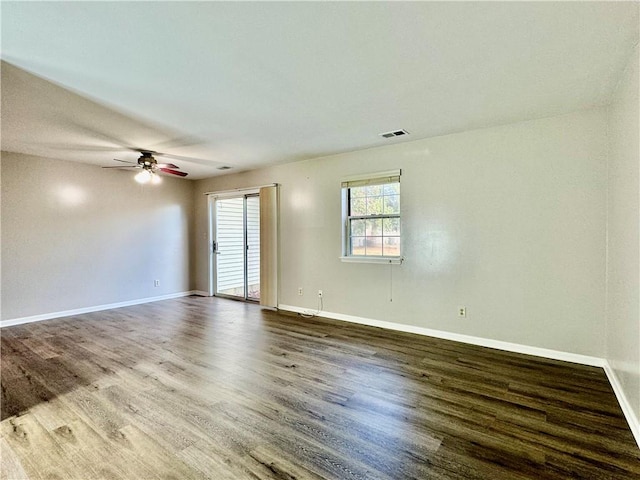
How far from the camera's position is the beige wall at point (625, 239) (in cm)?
205

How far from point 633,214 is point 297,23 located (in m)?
2.54

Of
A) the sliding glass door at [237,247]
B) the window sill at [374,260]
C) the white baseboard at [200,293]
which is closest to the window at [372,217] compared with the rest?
the window sill at [374,260]

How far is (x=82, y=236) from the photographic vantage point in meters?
5.33

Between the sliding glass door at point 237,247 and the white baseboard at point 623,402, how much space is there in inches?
205

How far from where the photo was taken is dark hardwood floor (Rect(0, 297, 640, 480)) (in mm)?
1744

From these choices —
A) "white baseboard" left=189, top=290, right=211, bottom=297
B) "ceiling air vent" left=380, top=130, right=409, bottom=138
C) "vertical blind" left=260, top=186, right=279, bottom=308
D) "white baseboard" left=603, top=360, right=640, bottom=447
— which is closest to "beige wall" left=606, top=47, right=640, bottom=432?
"white baseboard" left=603, top=360, right=640, bottom=447

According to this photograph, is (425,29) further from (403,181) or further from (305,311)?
(305,311)

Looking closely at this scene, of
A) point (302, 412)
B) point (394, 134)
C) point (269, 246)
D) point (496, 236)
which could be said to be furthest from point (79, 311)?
point (496, 236)

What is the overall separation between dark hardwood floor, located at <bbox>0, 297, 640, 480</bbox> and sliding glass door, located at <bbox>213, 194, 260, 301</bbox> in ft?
8.83

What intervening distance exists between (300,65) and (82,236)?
5.12 metres

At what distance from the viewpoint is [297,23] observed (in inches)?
72.4

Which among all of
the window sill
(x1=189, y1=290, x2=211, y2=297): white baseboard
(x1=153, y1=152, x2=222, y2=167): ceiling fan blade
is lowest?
(x1=189, y1=290, x2=211, y2=297): white baseboard

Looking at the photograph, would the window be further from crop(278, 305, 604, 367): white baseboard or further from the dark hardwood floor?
the dark hardwood floor

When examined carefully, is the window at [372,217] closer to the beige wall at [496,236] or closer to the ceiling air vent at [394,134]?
the beige wall at [496,236]
